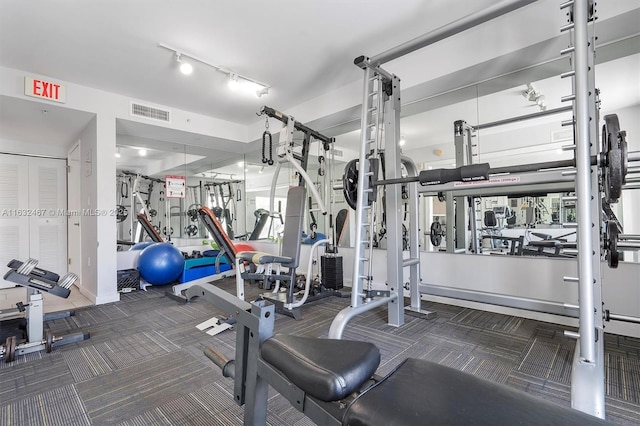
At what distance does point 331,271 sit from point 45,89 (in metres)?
3.93

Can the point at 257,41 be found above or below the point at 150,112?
above

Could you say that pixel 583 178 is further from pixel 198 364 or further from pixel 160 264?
pixel 160 264

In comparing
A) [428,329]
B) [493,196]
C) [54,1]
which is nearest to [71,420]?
[428,329]

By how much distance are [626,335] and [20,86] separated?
6.28 metres

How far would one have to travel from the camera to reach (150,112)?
4.24 metres

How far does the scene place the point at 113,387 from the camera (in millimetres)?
1823

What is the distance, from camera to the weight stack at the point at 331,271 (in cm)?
398

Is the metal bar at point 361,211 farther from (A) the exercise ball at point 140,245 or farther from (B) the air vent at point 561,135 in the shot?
(A) the exercise ball at point 140,245

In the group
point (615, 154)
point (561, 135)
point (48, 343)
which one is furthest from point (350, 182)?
point (48, 343)

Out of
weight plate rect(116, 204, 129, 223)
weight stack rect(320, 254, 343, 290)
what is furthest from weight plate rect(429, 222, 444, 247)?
weight plate rect(116, 204, 129, 223)

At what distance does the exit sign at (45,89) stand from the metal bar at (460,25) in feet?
11.7

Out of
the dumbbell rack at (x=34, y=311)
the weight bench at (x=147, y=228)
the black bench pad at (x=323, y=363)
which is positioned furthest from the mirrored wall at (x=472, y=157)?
the dumbbell rack at (x=34, y=311)

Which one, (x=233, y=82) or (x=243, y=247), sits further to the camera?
(x=243, y=247)

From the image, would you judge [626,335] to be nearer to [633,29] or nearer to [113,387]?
[633,29]
